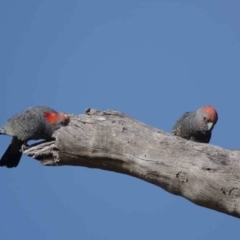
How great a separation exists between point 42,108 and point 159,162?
286 cm

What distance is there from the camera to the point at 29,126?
25.4 feet

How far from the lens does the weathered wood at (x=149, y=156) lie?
5.43m

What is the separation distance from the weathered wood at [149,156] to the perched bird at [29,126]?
764 millimetres

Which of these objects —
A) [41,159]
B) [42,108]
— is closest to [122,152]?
[41,159]

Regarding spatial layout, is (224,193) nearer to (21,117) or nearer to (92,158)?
(92,158)

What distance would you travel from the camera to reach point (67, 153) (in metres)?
6.17

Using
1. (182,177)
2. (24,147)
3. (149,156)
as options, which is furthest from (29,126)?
(182,177)

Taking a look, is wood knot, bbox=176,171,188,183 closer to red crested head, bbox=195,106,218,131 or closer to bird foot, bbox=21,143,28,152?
bird foot, bbox=21,143,28,152

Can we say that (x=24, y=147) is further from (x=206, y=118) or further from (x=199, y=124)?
(x=206, y=118)

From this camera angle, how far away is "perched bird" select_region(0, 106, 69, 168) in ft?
23.8

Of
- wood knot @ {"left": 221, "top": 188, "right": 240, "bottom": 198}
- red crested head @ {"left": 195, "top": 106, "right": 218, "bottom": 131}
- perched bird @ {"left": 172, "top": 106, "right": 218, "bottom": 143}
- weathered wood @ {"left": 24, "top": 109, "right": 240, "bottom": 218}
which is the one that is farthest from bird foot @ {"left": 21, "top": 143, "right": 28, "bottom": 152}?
wood knot @ {"left": 221, "top": 188, "right": 240, "bottom": 198}

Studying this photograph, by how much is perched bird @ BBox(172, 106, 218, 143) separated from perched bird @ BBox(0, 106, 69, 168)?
2879mm

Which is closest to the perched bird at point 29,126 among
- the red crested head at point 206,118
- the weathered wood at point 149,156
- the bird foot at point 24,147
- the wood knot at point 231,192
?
the bird foot at point 24,147

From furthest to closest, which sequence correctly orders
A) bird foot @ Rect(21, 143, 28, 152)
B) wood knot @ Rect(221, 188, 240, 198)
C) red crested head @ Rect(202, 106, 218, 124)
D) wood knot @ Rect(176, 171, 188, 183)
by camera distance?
red crested head @ Rect(202, 106, 218, 124)
bird foot @ Rect(21, 143, 28, 152)
wood knot @ Rect(176, 171, 188, 183)
wood knot @ Rect(221, 188, 240, 198)
